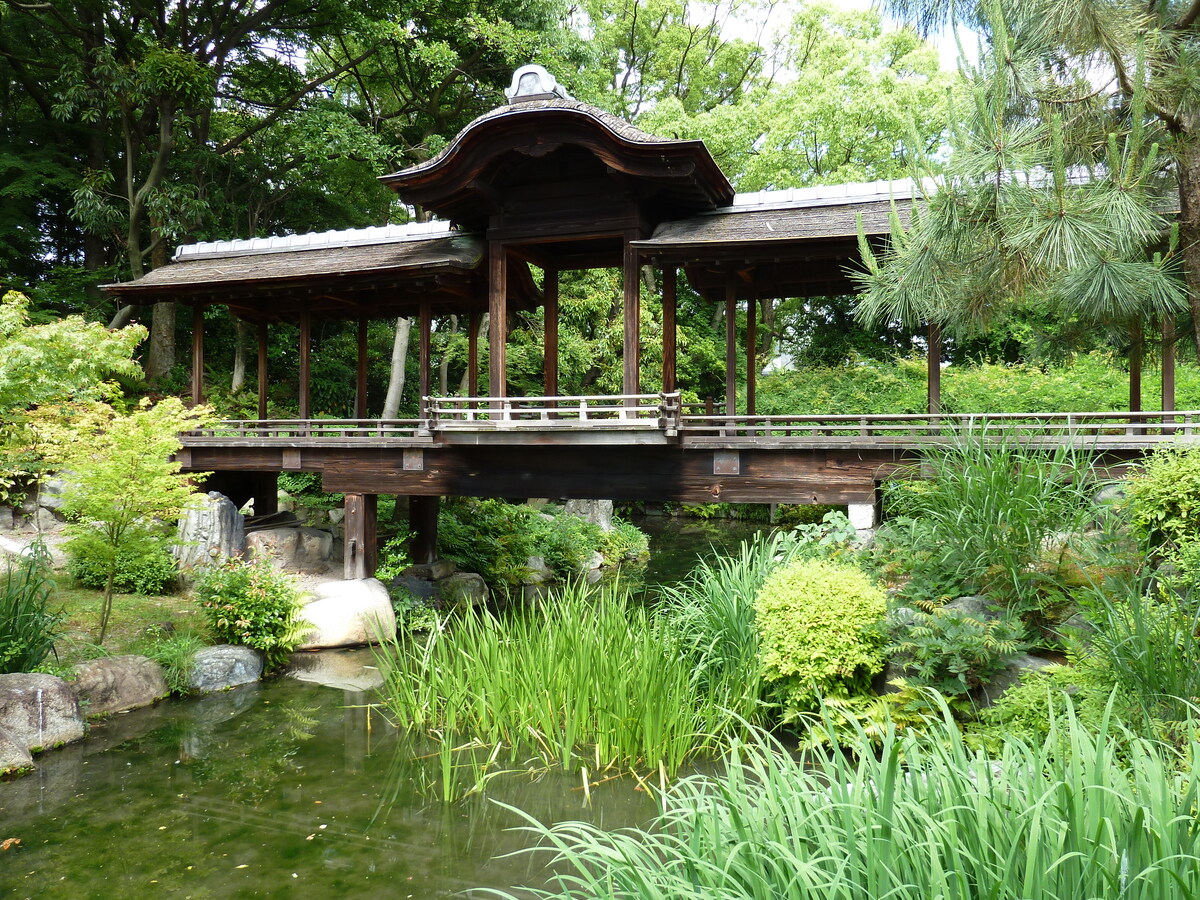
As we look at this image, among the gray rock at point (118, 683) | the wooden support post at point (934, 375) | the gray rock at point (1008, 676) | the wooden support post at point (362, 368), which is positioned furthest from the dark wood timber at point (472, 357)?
the gray rock at point (1008, 676)

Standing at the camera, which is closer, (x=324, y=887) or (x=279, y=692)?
(x=324, y=887)

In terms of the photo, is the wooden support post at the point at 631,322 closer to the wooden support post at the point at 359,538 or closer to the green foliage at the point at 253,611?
the wooden support post at the point at 359,538

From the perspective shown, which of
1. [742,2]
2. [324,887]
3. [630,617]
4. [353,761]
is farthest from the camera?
[742,2]

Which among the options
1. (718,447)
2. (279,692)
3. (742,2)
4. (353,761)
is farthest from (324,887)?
(742,2)

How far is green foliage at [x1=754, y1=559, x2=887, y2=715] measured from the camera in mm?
5395

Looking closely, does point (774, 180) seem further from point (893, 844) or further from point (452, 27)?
point (893, 844)

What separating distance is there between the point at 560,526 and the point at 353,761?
1038 centimetres

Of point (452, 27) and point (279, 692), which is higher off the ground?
point (452, 27)

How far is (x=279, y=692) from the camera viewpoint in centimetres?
820

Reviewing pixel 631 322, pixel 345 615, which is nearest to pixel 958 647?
pixel 631 322

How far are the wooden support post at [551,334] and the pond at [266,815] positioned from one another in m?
5.57

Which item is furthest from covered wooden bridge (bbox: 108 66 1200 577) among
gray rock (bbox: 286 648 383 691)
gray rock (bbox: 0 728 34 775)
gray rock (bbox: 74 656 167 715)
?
gray rock (bbox: 0 728 34 775)

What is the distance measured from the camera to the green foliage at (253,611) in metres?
8.66

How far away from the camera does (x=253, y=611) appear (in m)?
8.68
